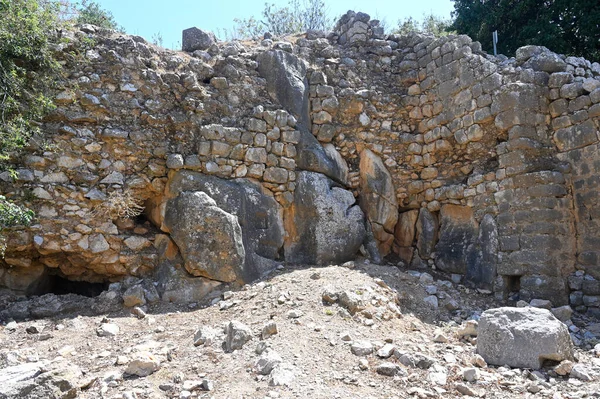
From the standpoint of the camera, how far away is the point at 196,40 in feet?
21.8

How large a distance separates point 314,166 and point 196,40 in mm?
2557

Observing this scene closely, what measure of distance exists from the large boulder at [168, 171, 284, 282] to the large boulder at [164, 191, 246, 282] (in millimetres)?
110

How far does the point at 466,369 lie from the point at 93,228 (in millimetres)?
4136

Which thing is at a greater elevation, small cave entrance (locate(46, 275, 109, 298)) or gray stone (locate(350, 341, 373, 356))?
small cave entrance (locate(46, 275, 109, 298))

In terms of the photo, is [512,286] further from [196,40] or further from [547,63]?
[196,40]

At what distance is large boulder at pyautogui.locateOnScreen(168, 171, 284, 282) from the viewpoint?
18.2 ft

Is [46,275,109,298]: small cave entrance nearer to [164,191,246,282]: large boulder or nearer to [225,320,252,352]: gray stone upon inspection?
[164,191,246,282]: large boulder

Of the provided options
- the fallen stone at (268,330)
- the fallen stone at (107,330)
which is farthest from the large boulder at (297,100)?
the fallen stone at (107,330)

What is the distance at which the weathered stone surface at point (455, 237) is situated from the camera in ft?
19.8

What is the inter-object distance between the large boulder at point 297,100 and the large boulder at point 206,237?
4.71ft

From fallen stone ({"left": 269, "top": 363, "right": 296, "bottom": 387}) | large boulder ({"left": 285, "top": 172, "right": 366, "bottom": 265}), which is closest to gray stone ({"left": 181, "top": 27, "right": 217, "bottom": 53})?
large boulder ({"left": 285, "top": 172, "right": 366, "bottom": 265})

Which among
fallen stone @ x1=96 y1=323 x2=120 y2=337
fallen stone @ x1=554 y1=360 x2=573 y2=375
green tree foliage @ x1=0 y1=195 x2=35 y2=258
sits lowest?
fallen stone @ x1=554 y1=360 x2=573 y2=375

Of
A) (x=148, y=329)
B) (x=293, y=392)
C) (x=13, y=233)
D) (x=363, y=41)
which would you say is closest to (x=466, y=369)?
(x=293, y=392)

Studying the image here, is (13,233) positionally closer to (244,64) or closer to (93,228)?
(93,228)
